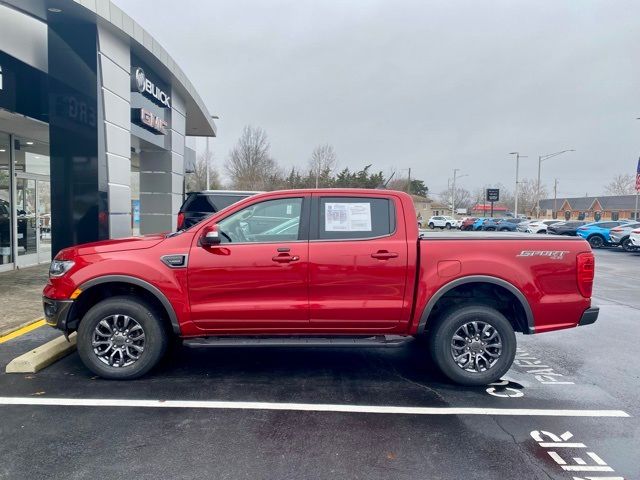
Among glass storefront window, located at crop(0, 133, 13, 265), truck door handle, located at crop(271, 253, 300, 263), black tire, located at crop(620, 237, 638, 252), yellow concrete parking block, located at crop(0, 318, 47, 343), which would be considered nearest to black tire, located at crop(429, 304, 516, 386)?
truck door handle, located at crop(271, 253, 300, 263)

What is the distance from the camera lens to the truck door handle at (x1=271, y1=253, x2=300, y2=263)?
448 centimetres

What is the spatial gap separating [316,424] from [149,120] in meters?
10.3

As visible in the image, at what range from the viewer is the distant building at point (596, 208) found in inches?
3014

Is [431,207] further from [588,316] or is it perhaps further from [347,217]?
[347,217]

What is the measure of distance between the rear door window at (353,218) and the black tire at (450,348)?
1074mm

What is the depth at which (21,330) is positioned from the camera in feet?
20.3

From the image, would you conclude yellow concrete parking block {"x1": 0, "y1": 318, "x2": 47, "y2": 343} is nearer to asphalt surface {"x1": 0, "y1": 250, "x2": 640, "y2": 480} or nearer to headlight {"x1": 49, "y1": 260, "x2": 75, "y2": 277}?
asphalt surface {"x1": 0, "y1": 250, "x2": 640, "y2": 480}

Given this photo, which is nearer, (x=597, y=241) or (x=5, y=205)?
(x=5, y=205)

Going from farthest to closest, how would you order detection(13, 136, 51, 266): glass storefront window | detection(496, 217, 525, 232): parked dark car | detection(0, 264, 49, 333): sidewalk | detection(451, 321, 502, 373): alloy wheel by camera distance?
detection(496, 217, 525, 232): parked dark car
detection(13, 136, 51, 266): glass storefront window
detection(0, 264, 49, 333): sidewalk
detection(451, 321, 502, 373): alloy wheel

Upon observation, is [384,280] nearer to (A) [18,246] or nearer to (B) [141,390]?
(B) [141,390]

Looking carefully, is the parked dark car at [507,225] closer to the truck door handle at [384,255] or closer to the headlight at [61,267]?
the truck door handle at [384,255]

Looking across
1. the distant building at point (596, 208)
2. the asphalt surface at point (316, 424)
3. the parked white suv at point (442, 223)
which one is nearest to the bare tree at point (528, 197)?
the distant building at point (596, 208)

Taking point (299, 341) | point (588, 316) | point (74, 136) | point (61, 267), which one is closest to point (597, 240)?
point (588, 316)

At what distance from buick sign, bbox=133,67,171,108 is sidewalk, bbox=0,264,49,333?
4764 mm
